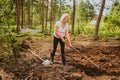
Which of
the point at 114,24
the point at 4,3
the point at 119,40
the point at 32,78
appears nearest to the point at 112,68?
the point at 32,78

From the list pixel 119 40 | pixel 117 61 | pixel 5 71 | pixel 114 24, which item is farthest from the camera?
pixel 114 24

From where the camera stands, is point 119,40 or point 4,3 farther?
point 119,40

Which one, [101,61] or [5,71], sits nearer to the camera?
[5,71]

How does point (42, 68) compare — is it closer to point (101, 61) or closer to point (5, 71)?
point (5, 71)

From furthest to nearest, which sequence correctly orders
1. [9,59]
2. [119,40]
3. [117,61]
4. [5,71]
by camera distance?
[119,40], [117,61], [9,59], [5,71]

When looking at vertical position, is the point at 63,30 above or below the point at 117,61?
above

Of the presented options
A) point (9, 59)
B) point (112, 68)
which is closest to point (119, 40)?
point (112, 68)

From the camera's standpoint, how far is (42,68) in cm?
905

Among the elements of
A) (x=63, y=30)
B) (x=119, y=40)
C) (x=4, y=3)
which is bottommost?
(x=119, y=40)

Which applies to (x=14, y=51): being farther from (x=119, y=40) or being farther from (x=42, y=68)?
(x=119, y=40)

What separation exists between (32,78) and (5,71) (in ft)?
4.62

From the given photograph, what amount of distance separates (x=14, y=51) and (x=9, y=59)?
0.37 metres

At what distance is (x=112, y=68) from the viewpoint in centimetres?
981

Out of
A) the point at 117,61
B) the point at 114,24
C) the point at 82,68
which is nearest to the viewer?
the point at 82,68
